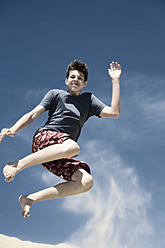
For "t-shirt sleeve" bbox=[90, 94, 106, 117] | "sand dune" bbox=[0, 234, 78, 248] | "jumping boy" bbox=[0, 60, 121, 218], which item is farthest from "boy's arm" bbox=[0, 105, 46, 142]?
"sand dune" bbox=[0, 234, 78, 248]

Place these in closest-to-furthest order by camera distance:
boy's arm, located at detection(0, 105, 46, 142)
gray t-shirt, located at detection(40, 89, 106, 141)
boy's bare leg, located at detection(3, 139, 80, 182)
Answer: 1. boy's bare leg, located at detection(3, 139, 80, 182)
2. boy's arm, located at detection(0, 105, 46, 142)
3. gray t-shirt, located at detection(40, 89, 106, 141)

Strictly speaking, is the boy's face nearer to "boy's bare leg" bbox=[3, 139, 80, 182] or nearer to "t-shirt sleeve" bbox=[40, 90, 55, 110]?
"t-shirt sleeve" bbox=[40, 90, 55, 110]

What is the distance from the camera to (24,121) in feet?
13.1

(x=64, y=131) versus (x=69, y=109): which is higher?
(x=69, y=109)

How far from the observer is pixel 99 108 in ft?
14.2

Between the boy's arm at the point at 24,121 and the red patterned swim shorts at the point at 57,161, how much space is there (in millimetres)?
198

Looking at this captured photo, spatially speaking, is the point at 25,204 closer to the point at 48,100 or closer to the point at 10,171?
the point at 10,171

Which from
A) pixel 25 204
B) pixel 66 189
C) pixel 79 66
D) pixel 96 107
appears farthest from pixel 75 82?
pixel 25 204

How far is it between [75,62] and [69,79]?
0.24 meters

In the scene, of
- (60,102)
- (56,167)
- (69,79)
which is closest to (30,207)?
(56,167)

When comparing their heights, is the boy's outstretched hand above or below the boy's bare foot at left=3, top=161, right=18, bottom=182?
above

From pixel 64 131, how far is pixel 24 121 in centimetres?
47

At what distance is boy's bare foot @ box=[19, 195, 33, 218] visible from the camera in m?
3.59

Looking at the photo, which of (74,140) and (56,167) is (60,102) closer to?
(74,140)
